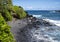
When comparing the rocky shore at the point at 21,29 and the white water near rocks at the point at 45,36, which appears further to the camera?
the white water near rocks at the point at 45,36

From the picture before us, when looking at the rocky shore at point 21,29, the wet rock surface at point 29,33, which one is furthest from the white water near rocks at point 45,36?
the rocky shore at point 21,29

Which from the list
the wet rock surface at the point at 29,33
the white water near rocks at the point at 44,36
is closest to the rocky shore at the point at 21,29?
the wet rock surface at the point at 29,33

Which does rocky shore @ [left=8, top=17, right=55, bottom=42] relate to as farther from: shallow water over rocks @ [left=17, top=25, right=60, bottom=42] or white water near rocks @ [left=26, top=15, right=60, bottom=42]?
white water near rocks @ [left=26, top=15, right=60, bottom=42]

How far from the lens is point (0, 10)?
1847 inches

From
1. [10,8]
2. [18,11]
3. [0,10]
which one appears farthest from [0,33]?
[18,11]

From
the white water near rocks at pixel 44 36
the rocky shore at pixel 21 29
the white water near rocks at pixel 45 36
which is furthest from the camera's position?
the white water near rocks at pixel 45 36

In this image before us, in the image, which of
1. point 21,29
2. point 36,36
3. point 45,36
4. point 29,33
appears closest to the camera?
point 36,36

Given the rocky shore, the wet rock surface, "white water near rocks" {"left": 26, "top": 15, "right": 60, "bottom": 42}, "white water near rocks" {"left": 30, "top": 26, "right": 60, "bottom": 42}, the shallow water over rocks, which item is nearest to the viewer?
the rocky shore

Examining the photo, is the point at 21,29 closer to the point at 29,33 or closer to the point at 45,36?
the point at 29,33

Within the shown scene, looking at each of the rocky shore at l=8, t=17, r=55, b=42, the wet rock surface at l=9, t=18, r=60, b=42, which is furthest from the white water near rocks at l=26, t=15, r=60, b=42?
the rocky shore at l=8, t=17, r=55, b=42

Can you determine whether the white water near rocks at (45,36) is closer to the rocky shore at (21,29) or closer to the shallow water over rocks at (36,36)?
the shallow water over rocks at (36,36)

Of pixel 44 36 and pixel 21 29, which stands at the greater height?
pixel 21 29

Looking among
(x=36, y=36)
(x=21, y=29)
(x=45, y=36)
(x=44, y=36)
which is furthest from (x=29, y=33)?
(x=21, y=29)

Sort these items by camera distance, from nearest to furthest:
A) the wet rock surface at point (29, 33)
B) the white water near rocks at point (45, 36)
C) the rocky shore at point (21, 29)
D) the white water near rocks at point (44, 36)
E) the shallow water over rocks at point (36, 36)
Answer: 1. the rocky shore at point (21, 29)
2. the shallow water over rocks at point (36, 36)
3. the wet rock surface at point (29, 33)
4. the white water near rocks at point (44, 36)
5. the white water near rocks at point (45, 36)
